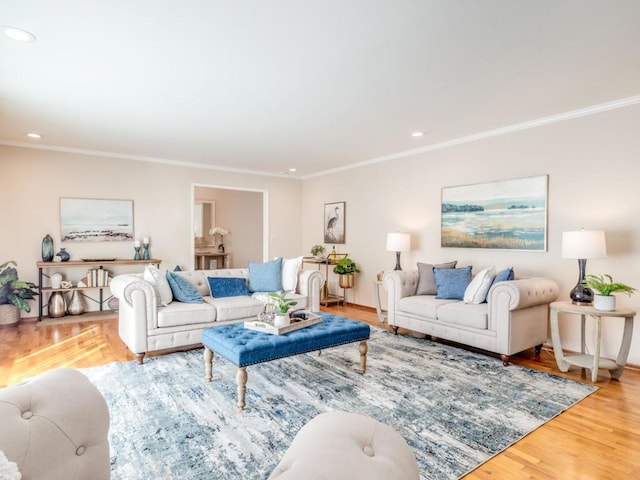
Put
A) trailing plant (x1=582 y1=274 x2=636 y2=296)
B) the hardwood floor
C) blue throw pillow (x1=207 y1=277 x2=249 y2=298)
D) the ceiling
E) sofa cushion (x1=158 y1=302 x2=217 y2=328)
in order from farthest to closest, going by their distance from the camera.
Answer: blue throw pillow (x1=207 y1=277 x2=249 y2=298) → sofa cushion (x1=158 y1=302 x2=217 y2=328) → trailing plant (x1=582 y1=274 x2=636 y2=296) → the ceiling → the hardwood floor

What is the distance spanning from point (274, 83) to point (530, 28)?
75.0 inches

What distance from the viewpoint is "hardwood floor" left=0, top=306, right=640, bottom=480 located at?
201cm

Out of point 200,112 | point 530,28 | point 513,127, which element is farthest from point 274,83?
point 513,127

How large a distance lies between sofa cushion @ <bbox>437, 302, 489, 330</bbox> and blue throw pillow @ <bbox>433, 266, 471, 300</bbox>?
0.25m

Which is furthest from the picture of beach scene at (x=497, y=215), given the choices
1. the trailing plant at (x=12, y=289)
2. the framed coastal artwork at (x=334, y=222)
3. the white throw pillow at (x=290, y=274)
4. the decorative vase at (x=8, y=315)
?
Result: the decorative vase at (x=8, y=315)

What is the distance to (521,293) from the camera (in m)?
3.49

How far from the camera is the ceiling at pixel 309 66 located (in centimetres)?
216

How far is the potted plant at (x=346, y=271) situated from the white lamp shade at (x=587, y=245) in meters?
3.42

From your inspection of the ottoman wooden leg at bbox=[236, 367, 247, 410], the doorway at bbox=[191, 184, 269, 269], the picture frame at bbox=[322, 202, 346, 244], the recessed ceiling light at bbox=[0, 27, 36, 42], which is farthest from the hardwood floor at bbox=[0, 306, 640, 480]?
the doorway at bbox=[191, 184, 269, 269]

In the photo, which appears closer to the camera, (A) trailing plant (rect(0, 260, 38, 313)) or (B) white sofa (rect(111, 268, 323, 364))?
(B) white sofa (rect(111, 268, 323, 364))

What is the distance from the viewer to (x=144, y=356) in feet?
12.4

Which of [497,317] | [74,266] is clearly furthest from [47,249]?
[497,317]

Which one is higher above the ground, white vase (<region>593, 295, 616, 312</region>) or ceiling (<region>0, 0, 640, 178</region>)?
ceiling (<region>0, 0, 640, 178</region>)

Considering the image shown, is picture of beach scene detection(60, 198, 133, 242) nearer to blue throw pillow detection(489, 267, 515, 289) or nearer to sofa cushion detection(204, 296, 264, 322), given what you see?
sofa cushion detection(204, 296, 264, 322)
